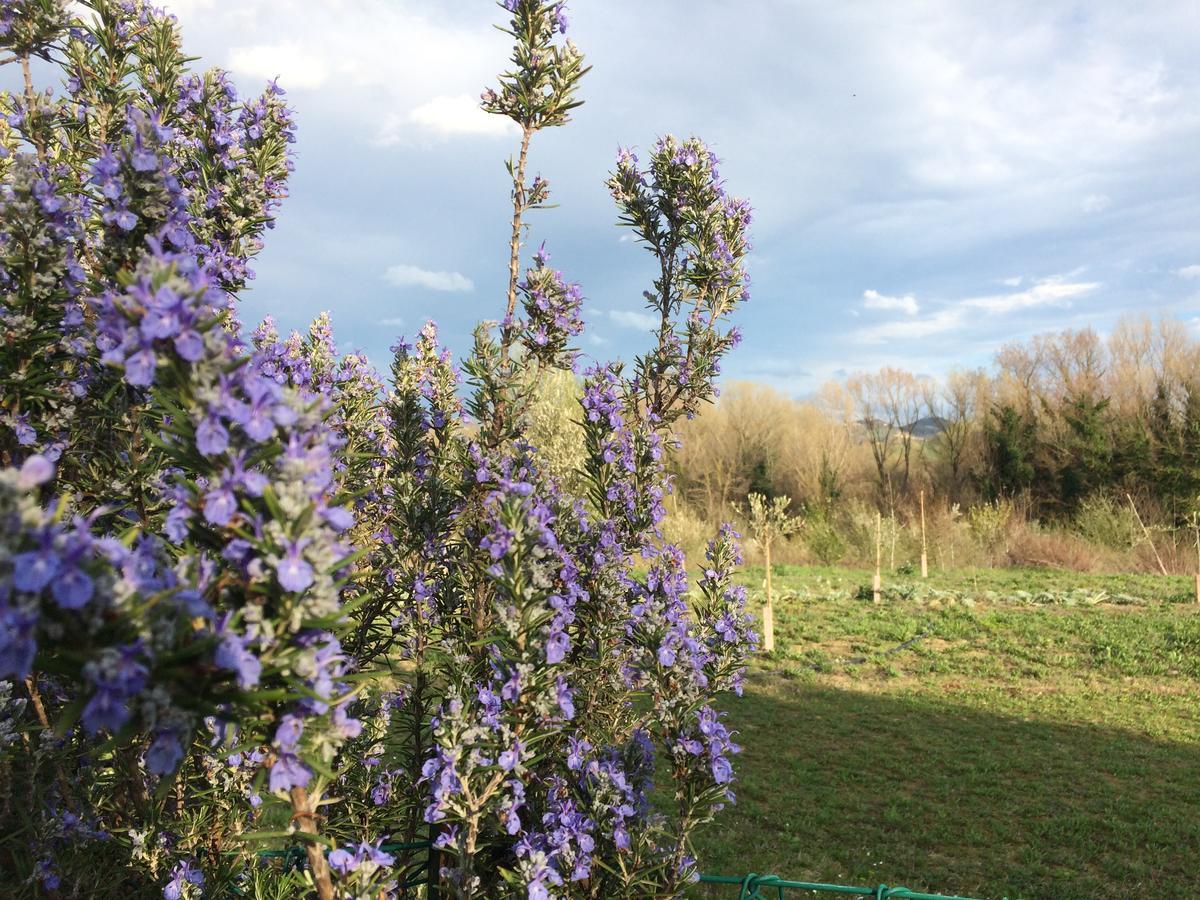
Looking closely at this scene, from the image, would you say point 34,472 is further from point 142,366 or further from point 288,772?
point 288,772

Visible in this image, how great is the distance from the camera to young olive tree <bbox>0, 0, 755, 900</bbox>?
830mm

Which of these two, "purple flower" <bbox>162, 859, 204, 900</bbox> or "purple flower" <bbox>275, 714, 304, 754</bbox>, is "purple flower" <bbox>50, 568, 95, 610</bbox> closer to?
"purple flower" <bbox>275, 714, 304, 754</bbox>

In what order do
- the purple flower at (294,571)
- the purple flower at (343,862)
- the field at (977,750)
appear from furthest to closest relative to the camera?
the field at (977,750)
the purple flower at (343,862)
the purple flower at (294,571)

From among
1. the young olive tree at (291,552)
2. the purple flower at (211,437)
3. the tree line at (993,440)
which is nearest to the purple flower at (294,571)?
the young olive tree at (291,552)

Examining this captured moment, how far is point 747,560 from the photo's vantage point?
67.9 ft

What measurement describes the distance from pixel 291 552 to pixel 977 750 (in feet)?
25.3

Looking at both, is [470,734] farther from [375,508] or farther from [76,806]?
[375,508]

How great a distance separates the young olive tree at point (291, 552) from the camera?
83 centimetres

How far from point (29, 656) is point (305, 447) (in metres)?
0.34

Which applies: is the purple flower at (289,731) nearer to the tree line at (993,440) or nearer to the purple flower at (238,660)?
the purple flower at (238,660)

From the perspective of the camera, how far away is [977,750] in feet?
22.7

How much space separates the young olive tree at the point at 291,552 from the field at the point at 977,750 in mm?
3636

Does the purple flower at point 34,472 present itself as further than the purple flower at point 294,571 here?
No

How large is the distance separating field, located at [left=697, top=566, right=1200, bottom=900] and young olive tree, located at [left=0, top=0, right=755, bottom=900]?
11.9 feet
